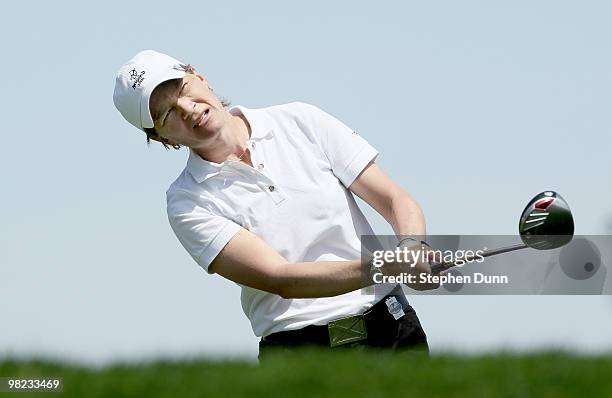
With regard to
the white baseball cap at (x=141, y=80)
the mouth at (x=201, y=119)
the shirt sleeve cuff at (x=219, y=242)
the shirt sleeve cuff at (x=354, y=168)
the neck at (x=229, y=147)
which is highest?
the white baseball cap at (x=141, y=80)

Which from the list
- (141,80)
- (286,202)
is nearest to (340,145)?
(286,202)

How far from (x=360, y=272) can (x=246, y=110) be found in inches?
54.4

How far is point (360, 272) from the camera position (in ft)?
21.3

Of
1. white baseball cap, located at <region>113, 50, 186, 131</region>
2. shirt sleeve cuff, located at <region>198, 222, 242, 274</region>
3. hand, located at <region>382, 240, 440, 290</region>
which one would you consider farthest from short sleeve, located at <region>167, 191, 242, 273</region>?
hand, located at <region>382, 240, 440, 290</region>

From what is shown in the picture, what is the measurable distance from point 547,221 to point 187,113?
2170 millimetres

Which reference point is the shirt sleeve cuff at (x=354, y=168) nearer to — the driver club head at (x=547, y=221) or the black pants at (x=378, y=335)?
the black pants at (x=378, y=335)

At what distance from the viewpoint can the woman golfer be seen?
21.9 feet

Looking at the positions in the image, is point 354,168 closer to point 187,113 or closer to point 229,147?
point 229,147

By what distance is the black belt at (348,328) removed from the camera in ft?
21.9

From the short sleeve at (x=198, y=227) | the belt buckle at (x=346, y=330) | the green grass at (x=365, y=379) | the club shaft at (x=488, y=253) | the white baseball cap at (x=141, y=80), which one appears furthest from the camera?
the white baseball cap at (x=141, y=80)

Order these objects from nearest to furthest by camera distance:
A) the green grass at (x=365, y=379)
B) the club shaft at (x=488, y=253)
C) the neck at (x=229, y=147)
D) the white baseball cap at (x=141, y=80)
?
1. the green grass at (x=365, y=379)
2. the club shaft at (x=488, y=253)
3. the white baseball cap at (x=141, y=80)
4. the neck at (x=229, y=147)

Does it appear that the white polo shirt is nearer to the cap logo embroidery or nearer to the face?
the face

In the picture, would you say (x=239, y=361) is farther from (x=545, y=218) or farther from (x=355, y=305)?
(x=545, y=218)

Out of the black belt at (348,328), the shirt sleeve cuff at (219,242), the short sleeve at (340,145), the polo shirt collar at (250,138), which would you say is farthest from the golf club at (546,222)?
the polo shirt collar at (250,138)
